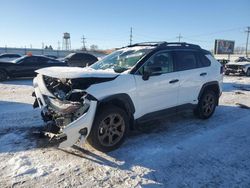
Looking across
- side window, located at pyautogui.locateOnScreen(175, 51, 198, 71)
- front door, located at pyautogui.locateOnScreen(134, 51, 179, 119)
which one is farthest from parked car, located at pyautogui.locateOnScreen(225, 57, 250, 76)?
front door, located at pyautogui.locateOnScreen(134, 51, 179, 119)

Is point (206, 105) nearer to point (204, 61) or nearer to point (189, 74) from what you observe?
point (204, 61)

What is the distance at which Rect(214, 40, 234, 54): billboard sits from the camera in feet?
189

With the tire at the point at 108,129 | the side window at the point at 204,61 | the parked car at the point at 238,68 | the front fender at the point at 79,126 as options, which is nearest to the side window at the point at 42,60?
the side window at the point at 204,61

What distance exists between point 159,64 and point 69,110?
2.21 metres

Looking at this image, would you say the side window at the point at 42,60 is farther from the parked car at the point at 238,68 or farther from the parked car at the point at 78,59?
the parked car at the point at 238,68

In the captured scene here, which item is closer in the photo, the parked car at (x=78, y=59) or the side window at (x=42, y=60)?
the side window at (x=42, y=60)

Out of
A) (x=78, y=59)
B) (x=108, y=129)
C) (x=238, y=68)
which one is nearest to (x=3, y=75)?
(x=78, y=59)

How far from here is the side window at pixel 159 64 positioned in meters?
5.07

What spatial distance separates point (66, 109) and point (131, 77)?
1345 mm

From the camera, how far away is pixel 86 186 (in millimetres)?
3525

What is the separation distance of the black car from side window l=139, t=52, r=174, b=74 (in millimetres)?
10815

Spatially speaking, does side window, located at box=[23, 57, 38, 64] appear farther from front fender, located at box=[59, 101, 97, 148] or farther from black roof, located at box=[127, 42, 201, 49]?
front fender, located at box=[59, 101, 97, 148]

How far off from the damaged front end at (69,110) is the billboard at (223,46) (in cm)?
5778

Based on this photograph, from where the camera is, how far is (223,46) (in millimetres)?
57906
